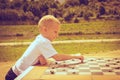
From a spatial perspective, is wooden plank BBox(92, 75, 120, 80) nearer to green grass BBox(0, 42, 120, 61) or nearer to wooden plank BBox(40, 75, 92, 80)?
wooden plank BBox(40, 75, 92, 80)

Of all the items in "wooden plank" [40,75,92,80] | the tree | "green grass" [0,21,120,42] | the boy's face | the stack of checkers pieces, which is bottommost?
"green grass" [0,21,120,42]

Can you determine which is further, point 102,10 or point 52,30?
point 102,10

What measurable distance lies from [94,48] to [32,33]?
753 centimetres

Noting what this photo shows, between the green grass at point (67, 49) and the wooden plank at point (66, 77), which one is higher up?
the wooden plank at point (66, 77)

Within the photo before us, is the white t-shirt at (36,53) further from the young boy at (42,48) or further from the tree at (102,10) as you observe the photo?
the tree at (102,10)

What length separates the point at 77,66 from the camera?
2865 millimetres

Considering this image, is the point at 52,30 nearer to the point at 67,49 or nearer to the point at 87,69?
the point at 87,69

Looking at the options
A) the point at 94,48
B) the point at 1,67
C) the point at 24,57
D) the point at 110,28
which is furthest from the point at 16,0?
the point at 24,57

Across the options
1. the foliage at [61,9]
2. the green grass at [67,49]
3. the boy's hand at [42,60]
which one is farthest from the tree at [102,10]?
the boy's hand at [42,60]

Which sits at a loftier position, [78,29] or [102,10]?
[102,10]

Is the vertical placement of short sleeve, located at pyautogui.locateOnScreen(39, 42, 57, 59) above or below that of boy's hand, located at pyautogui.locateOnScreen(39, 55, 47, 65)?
above

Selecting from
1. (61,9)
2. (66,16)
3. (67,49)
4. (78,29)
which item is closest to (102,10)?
(66,16)

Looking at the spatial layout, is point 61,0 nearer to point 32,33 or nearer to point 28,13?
point 28,13

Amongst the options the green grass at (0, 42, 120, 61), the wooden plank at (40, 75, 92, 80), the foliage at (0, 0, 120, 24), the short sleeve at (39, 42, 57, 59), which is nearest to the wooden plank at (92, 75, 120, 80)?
the wooden plank at (40, 75, 92, 80)
